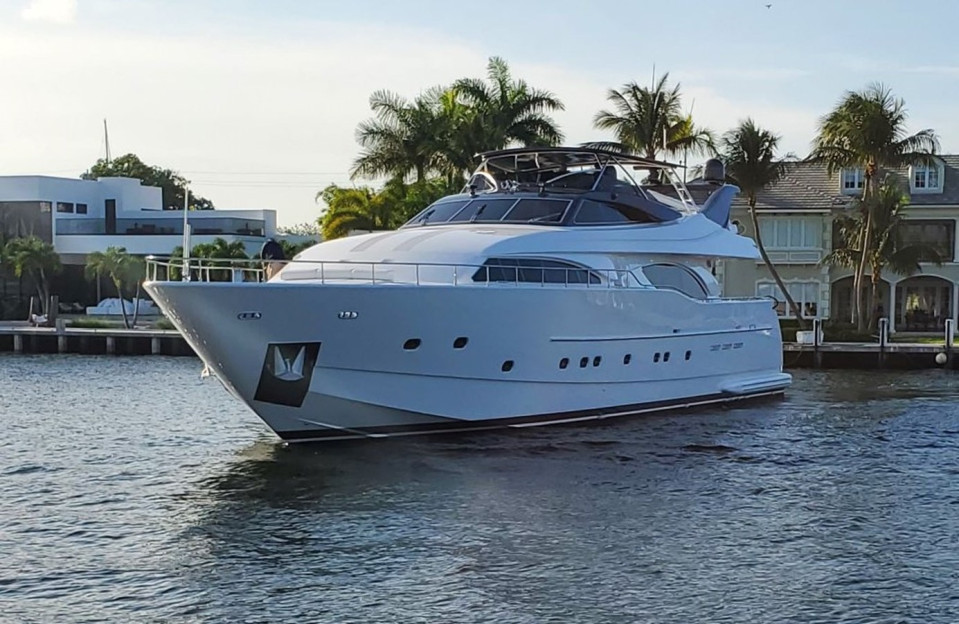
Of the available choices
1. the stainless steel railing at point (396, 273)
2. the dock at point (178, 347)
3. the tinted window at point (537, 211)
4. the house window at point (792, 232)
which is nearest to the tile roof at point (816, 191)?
the house window at point (792, 232)

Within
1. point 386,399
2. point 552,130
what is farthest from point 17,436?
point 552,130

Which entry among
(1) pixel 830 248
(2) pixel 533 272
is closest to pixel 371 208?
(1) pixel 830 248

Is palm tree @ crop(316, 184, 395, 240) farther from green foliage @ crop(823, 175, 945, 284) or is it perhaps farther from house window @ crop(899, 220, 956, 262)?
house window @ crop(899, 220, 956, 262)

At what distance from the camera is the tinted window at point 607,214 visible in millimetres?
20469

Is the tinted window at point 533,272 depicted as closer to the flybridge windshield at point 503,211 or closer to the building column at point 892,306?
the flybridge windshield at point 503,211

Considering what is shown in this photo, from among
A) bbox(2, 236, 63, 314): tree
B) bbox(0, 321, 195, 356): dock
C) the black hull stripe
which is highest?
bbox(2, 236, 63, 314): tree

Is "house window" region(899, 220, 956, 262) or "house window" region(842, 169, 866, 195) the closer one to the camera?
"house window" region(899, 220, 956, 262)

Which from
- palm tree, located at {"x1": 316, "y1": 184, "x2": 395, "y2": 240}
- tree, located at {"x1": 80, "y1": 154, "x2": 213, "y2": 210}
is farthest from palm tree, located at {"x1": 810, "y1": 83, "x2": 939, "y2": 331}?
tree, located at {"x1": 80, "y1": 154, "x2": 213, "y2": 210}

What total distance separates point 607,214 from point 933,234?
25.8 m

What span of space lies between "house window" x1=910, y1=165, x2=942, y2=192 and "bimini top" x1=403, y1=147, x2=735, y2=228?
23765mm

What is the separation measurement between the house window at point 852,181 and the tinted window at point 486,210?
26368 millimetres

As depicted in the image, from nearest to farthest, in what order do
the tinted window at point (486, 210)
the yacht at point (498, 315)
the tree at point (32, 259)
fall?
the yacht at point (498, 315) < the tinted window at point (486, 210) < the tree at point (32, 259)

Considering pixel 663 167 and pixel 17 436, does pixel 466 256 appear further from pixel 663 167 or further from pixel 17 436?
pixel 17 436

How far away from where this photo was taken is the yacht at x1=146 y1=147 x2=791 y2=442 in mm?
16578
